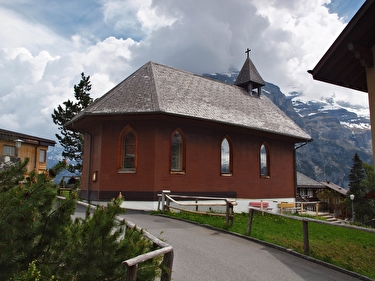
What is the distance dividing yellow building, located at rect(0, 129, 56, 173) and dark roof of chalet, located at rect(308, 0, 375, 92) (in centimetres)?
2628

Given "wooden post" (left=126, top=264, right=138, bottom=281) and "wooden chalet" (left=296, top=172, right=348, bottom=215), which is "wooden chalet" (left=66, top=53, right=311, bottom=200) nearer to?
"wooden post" (left=126, top=264, right=138, bottom=281)

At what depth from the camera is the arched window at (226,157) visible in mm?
18672

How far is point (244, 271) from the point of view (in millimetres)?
6883

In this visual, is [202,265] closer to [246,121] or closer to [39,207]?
[39,207]

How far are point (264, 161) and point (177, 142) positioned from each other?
6664mm

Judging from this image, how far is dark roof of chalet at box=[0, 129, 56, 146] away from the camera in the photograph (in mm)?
30031

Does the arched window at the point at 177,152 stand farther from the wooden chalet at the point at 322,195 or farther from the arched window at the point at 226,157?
the wooden chalet at the point at 322,195

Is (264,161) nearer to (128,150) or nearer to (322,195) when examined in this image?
(128,150)

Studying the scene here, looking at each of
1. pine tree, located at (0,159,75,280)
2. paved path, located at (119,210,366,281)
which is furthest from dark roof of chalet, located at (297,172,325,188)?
pine tree, located at (0,159,75,280)

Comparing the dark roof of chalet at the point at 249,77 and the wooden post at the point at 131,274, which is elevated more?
the dark roof of chalet at the point at 249,77

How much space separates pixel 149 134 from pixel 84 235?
42.5 feet

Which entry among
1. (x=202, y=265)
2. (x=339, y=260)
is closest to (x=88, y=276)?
(x=202, y=265)

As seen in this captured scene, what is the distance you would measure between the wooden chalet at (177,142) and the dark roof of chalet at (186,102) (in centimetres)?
5

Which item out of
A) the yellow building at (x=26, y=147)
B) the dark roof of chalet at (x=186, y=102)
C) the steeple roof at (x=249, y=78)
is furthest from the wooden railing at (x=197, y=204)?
the yellow building at (x=26, y=147)
